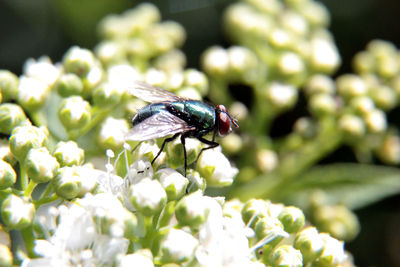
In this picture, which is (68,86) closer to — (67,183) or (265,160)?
(67,183)

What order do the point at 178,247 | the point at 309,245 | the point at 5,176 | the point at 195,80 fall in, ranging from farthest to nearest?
the point at 195,80 → the point at 309,245 → the point at 5,176 → the point at 178,247

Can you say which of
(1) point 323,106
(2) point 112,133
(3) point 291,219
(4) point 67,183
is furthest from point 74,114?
(1) point 323,106

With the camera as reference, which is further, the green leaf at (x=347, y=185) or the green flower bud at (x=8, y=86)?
the green leaf at (x=347, y=185)

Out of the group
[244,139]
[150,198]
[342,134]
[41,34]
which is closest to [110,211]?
[150,198]

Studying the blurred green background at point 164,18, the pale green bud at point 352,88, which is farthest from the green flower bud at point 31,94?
the pale green bud at point 352,88

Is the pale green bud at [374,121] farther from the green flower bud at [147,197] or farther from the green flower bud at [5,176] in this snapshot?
the green flower bud at [5,176]

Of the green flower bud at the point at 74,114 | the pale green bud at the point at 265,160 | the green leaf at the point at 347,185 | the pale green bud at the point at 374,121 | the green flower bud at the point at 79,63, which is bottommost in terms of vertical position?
the green leaf at the point at 347,185
